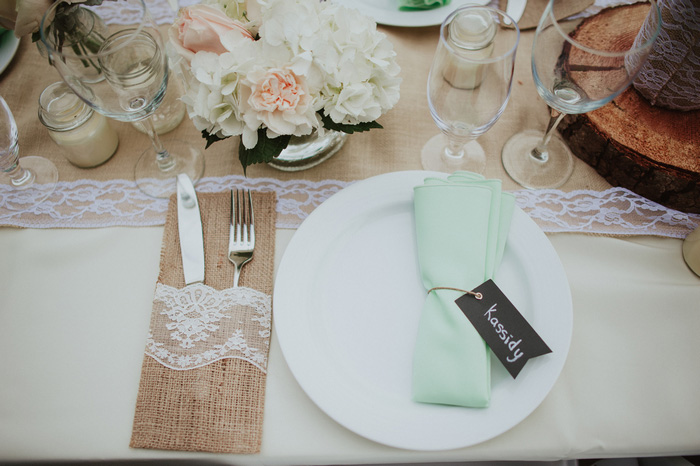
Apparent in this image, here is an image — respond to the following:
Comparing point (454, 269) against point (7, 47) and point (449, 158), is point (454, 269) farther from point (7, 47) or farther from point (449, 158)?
point (7, 47)

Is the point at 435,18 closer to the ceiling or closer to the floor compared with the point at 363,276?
closer to the ceiling

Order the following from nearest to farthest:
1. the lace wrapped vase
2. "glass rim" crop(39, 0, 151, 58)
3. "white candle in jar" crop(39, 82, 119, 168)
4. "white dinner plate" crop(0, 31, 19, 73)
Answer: "glass rim" crop(39, 0, 151, 58) < the lace wrapped vase < "white candle in jar" crop(39, 82, 119, 168) < "white dinner plate" crop(0, 31, 19, 73)

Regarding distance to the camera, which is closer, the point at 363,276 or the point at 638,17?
the point at 363,276

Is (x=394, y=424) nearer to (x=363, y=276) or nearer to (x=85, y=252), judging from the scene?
(x=363, y=276)

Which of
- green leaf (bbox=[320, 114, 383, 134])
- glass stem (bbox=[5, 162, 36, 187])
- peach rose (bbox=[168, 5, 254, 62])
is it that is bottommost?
glass stem (bbox=[5, 162, 36, 187])

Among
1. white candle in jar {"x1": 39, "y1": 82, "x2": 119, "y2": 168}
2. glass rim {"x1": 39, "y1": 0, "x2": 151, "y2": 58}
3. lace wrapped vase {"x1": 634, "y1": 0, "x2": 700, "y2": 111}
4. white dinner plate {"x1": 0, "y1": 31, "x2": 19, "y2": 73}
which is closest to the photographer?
glass rim {"x1": 39, "y1": 0, "x2": 151, "y2": 58}

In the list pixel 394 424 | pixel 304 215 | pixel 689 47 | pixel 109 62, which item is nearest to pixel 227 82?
pixel 109 62

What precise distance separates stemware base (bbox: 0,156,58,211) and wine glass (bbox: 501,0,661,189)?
0.90 meters

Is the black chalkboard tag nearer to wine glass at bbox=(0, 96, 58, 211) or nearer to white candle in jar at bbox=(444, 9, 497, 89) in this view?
white candle in jar at bbox=(444, 9, 497, 89)

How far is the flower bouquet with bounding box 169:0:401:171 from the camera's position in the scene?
64 centimetres

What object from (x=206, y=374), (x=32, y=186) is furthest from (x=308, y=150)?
(x=32, y=186)

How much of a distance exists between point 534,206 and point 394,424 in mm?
484

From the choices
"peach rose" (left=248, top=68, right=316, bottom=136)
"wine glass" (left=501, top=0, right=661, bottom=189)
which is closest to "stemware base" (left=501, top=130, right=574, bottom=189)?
"wine glass" (left=501, top=0, right=661, bottom=189)

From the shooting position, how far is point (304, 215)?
848 millimetres
